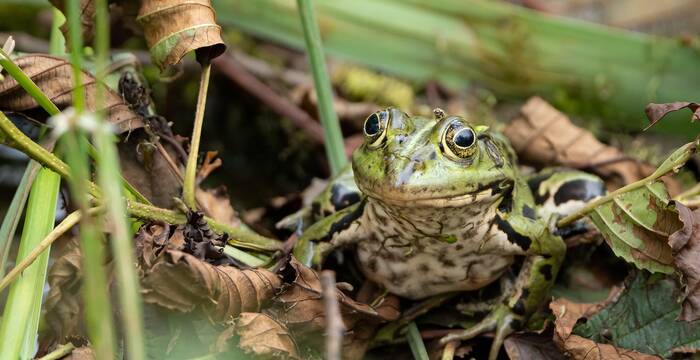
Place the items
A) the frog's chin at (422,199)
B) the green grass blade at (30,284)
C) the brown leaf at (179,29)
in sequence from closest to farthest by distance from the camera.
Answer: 1. the green grass blade at (30,284)
2. the frog's chin at (422,199)
3. the brown leaf at (179,29)

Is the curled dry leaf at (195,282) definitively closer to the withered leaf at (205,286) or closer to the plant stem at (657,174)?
the withered leaf at (205,286)

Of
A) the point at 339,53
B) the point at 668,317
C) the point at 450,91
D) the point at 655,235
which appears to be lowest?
the point at 668,317

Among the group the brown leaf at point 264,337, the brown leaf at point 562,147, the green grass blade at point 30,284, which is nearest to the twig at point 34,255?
the green grass blade at point 30,284

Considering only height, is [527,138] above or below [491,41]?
below

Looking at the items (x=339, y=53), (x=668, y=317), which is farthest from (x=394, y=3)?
(x=668, y=317)

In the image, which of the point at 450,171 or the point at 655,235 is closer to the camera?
the point at 450,171

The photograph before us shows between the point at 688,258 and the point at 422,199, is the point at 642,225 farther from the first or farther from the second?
the point at 422,199

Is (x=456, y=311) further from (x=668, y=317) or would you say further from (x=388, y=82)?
(x=388, y=82)
